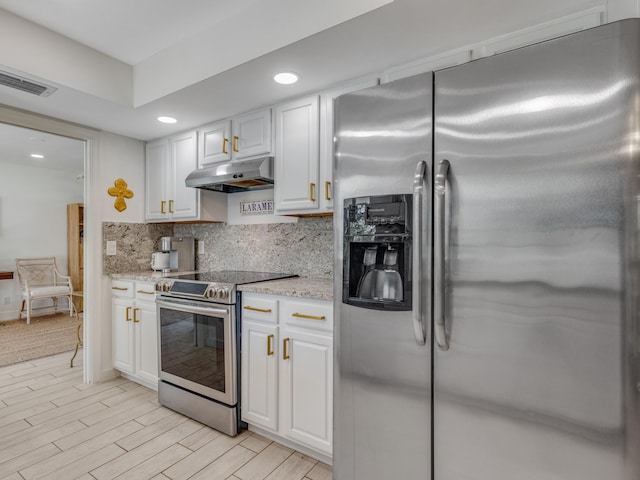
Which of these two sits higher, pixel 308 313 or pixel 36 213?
pixel 36 213

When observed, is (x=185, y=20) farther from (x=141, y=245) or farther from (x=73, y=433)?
(x=73, y=433)

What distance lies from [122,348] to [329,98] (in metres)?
2.72

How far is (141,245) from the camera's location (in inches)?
130

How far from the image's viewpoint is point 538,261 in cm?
104

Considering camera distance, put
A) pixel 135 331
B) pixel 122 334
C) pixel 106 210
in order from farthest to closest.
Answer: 1. pixel 106 210
2. pixel 122 334
3. pixel 135 331

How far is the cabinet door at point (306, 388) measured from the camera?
1.79m

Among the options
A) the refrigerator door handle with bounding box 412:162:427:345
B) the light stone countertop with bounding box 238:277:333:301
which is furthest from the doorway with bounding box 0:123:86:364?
the refrigerator door handle with bounding box 412:162:427:345

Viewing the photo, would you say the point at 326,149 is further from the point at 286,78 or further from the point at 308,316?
the point at 308,316

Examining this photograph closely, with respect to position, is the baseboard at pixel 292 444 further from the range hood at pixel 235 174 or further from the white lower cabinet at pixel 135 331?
the range hood at pixel 235 174

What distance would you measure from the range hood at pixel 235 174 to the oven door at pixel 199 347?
2.99ft

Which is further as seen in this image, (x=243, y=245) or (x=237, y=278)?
(x=243, y=245)

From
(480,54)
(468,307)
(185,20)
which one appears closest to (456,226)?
(468,307)

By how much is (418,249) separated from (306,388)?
1.09m

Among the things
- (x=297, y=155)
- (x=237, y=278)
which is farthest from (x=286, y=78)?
(x=237, y=278)
